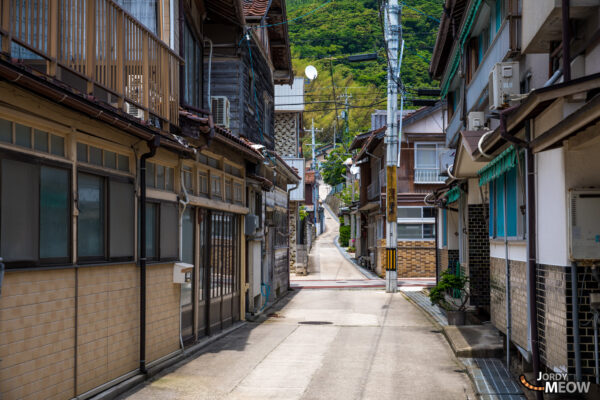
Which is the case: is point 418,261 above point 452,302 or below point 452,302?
above

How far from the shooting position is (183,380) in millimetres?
9906

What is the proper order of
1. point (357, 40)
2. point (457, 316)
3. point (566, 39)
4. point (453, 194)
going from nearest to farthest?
point (566, 39)
point (457, 316)
point (453, 194)
point (357, 40)

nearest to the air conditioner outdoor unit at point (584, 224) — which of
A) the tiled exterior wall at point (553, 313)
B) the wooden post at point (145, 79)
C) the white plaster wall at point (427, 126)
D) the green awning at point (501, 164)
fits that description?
the tiled exterior wall at point (553, 313)

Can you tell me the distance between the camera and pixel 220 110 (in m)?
16.6

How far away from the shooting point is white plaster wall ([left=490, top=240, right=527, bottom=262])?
9477 millimetres

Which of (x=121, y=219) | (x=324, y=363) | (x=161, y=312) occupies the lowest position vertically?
(x=324, y=363)

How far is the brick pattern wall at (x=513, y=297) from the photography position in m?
9.48

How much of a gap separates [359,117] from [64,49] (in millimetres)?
94615

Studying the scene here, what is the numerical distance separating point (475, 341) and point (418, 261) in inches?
936

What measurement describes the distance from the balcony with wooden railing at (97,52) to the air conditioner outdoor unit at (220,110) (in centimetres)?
509

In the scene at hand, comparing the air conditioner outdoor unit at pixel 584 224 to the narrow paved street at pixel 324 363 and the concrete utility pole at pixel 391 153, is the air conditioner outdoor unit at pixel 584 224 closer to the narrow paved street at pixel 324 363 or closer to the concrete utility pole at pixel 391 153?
the narrow paved street at pixel 324 363

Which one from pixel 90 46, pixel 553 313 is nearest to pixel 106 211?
pixel 90 46

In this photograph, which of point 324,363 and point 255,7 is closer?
point 324,363

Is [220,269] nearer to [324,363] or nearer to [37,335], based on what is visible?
[324,363]
